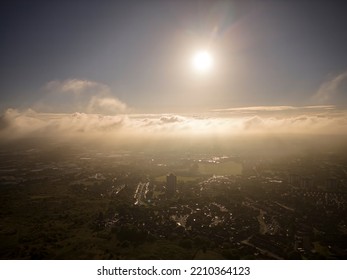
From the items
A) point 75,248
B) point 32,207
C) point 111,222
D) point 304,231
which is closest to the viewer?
point 75,248

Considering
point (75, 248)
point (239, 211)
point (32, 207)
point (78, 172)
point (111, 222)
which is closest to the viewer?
point (75, 248)

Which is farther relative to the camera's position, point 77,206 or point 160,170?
point 160,170

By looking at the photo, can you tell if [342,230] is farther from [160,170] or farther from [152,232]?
[160,170]

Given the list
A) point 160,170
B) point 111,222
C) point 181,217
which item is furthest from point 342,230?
point 160,170

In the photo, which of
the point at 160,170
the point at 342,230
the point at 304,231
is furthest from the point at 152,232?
the point at 160,170

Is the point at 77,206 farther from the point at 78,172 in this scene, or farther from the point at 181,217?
the point at 78,172

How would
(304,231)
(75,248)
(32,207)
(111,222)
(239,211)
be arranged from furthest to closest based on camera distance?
A: (32,207) → (239,211) → (111,222) → (304,231) → (75,248)

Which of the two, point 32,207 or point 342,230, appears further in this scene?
point 32,207

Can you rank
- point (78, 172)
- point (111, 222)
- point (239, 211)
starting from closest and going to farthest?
point (111, 222) < point (239, 211) < point (78, 172)
